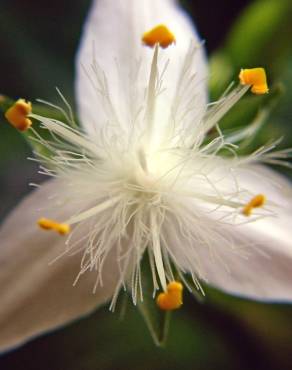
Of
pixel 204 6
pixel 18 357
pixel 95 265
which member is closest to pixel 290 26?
pixel 204 6

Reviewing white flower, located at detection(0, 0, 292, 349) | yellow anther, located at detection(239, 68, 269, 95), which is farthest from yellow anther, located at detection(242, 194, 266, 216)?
yellow anther, located at detection(239, 68, 269, 95)

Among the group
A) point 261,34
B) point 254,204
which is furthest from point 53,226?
point 261,34

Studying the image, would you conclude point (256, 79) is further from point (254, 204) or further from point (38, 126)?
point (38, 126)

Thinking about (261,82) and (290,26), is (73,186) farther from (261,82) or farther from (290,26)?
(290,26)

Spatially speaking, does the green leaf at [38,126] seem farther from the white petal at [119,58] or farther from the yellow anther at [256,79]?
the yellow anther at [256,79]

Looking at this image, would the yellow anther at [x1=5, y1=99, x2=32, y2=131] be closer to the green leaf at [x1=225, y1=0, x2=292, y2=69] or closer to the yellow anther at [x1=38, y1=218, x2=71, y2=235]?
the yellow anther at [x1=38, y1=218, x2=71, y2=235]

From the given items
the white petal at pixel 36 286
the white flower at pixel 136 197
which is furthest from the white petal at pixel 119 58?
the white petal at pixel 36 286
